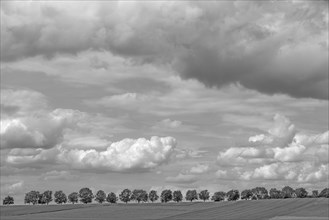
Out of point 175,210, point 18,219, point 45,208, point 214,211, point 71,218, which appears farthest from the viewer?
point 45,208

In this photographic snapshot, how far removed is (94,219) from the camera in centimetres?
14700

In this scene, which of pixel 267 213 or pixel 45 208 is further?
pixel 45 208

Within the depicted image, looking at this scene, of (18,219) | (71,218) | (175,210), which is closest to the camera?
(18,219)

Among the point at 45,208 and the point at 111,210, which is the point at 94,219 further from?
the point at 45,208

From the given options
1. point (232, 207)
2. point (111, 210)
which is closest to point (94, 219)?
point (111, 210)

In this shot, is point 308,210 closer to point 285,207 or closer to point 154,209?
point 285,207

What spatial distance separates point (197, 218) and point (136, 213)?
106 feet

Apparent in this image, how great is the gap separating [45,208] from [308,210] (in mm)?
94037

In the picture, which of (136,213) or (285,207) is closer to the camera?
(285,207)

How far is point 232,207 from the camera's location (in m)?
176

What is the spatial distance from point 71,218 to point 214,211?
135 feet

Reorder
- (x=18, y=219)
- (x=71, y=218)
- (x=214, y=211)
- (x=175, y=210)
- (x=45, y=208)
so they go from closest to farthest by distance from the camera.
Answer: (x=18, y=219), (x=71, y=218), (x=214, y=211), (x=175, y=210), (x=45, y=208)

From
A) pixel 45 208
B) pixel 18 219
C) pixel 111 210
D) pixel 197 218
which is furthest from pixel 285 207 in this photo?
pixel 45 208

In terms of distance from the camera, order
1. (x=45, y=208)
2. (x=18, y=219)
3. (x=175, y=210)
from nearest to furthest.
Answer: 1. (x=18, y=219)
2. (x=175, y=210)
3. (x=45, y=208)
